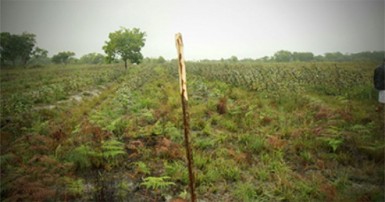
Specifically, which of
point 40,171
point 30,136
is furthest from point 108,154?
point 30,136

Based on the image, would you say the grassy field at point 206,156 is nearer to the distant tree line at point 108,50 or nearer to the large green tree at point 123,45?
the distant tree line at point 108,50

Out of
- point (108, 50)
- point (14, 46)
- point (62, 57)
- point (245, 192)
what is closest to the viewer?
point (245, 192)

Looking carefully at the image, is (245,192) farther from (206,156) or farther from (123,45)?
(123,45)

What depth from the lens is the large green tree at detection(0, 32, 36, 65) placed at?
178 feet

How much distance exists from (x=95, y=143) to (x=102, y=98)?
8256 mm

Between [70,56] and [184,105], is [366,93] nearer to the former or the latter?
[184,105]

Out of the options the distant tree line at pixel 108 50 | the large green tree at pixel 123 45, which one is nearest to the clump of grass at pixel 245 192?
the distant tree line at pixel 108 50

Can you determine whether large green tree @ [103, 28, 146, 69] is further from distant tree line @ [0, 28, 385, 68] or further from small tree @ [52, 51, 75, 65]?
small tree @ [52, 51, 75, 65]

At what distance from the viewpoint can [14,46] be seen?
5612cm

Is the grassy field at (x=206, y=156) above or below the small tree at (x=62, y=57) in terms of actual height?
below

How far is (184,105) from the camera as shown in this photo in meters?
1.86

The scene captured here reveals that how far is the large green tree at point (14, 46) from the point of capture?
54250 millimetres

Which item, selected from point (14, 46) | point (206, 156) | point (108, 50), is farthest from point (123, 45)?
point (14, 46)

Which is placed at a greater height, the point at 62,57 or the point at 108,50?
the point at 62,57
